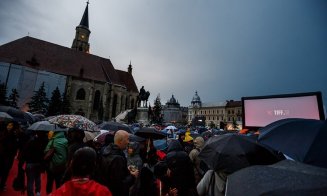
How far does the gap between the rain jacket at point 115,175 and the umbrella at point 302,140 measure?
6.27 ft

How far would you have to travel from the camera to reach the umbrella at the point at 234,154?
2492mm

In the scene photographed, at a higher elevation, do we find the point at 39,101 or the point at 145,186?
the point at 39,101

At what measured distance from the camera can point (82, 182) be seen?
1974 millimetres

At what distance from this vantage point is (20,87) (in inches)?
1375

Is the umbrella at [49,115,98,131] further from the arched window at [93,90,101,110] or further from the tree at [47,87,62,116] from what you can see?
the arched window at [93,90,101,110]

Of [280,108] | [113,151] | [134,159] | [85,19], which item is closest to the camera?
[113,151]

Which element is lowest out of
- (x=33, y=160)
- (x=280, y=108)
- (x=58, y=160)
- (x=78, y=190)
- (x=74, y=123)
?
(x=33, y=160)

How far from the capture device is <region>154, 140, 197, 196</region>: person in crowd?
2.86m

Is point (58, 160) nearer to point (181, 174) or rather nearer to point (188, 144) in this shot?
point (181, 174)

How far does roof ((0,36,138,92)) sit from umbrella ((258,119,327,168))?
4191cm

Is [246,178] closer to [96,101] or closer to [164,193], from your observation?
[164,193]

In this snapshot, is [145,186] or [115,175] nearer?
[145,186]

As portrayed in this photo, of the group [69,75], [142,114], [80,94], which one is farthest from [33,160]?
[80,94]

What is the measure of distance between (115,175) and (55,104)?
3749 cm
